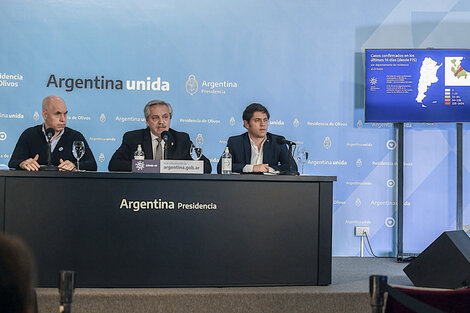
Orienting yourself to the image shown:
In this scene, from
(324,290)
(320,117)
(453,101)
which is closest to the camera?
(324,290)

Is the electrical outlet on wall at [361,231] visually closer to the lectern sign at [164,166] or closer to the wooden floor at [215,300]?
the wooden floor at [215,300]

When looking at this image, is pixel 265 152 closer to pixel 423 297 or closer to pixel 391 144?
pixel 391 144

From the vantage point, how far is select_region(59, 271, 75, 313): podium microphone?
1.47 meters

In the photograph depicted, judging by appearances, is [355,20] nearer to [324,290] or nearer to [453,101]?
[453,101]

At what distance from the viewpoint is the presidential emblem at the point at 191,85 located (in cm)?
546

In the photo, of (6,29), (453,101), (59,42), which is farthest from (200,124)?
(453,101)

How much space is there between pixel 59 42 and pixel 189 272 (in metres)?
3.02

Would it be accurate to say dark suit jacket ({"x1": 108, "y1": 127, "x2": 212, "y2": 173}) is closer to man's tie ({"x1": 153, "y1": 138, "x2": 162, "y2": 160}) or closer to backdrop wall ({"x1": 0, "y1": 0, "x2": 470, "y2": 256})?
man's tie ({"x1": 153, "y1": 138, "x2": 162, "y2": 160})

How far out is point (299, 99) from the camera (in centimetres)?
555

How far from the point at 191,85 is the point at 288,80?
97 cm

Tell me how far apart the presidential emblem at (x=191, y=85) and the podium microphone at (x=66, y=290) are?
4065 mm

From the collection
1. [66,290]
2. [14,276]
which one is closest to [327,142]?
[66,290]

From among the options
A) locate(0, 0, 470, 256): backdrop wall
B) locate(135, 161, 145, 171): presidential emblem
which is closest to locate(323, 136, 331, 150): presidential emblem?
locate(0, 0, 470, 256): backdrop wall

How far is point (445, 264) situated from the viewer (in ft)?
11.6
